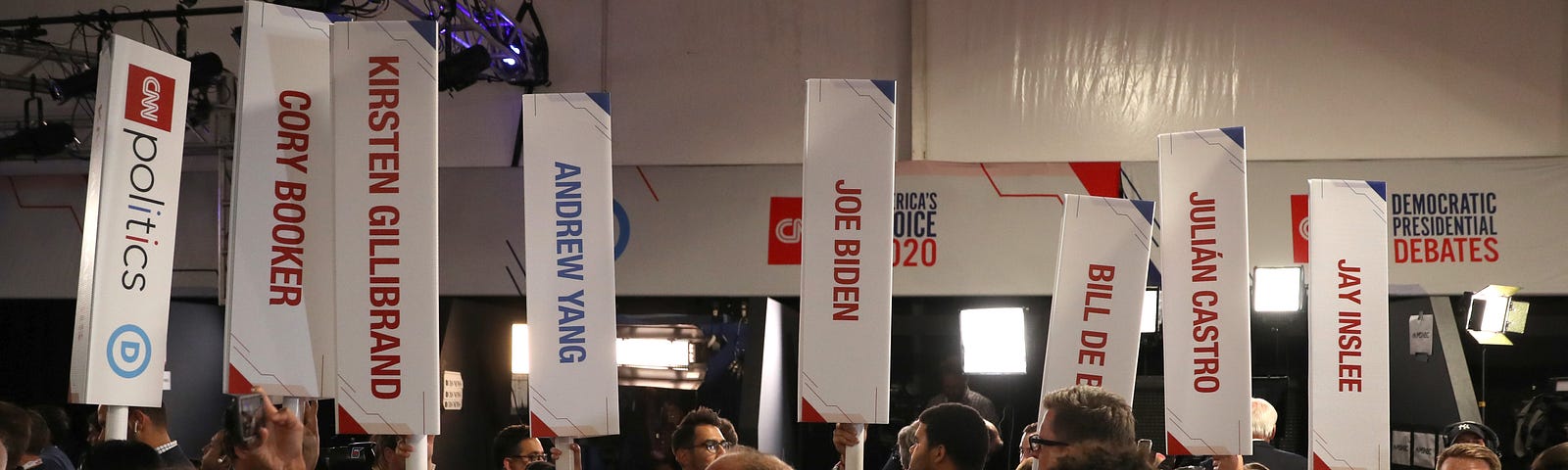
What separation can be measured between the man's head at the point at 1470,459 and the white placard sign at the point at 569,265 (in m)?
2.83

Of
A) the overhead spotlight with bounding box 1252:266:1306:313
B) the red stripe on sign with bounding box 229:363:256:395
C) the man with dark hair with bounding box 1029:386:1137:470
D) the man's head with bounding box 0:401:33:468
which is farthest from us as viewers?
the overhead spotlight with bounding box 1252:266:1306:313

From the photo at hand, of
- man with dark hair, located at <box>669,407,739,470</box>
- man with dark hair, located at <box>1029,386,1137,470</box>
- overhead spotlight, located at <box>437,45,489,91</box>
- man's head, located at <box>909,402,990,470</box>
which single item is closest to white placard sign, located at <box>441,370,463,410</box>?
overhead spotlight, located at <box>437,45,489,91</box>

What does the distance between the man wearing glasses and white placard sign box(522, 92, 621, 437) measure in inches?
65.5

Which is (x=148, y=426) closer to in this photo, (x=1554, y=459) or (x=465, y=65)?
(x=465, y=65)

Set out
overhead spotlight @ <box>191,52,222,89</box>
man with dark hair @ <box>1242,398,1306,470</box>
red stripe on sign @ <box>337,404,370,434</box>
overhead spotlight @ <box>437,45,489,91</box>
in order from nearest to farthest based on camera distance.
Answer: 1. red stripe on sign @ <box>337,404,370,434</box>
2. man with dark hair @ <box>1242,398,1306,470</box>
3. overhead spotlight @ <box>191,52,222,89</box>
4. overhead spotlight @ <box>437,45,489,91</box>

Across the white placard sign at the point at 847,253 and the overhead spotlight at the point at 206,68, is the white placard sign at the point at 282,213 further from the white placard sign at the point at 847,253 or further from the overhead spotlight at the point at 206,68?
the overhead spotlight at the point at 206,68

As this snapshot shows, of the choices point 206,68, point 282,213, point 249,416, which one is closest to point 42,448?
point 282,213

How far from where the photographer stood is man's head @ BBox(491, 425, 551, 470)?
571 cm

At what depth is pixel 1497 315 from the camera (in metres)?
7.75

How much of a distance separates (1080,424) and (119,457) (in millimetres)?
2431

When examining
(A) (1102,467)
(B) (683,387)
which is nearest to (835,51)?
(B) (683,387)

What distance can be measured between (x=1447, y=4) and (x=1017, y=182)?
3037mm

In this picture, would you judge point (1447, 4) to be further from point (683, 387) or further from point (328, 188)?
point (328, 188)

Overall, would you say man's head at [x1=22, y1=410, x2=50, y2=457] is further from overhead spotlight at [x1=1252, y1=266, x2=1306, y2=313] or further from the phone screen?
overhead spotlight at [x1=1252, y1=266, x2=1306, y2=313]
